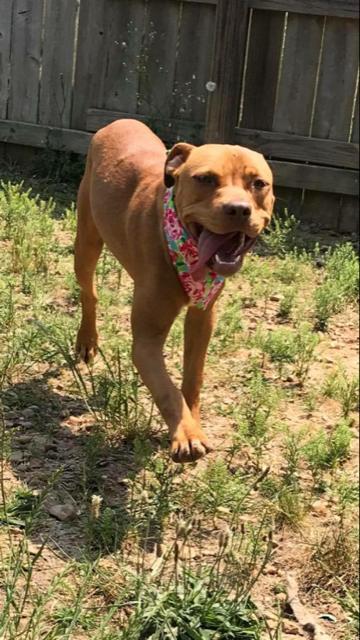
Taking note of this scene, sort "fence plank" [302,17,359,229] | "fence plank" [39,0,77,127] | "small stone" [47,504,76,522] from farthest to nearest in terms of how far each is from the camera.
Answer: "fence plank" [302,17,359,229]
"fence plank" [39,0,77,127]
"small stone" [47,504,76,522]

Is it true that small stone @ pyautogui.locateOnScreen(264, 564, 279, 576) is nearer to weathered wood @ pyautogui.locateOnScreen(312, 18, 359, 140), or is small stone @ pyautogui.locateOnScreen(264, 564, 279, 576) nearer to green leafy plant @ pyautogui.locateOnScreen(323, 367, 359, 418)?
green leafy plant @ pyautogui.locateOnScreen(323, 367, 359, 418)

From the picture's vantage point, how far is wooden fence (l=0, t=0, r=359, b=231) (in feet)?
12.4

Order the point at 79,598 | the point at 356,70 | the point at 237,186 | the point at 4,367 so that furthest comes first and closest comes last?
the point at 356,70
the point at 4,367
the point at 237,186
the point at 79,598

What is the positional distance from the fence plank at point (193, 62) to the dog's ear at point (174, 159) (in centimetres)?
198

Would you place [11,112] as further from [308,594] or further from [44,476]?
[308,594]

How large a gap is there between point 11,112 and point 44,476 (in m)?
1.49

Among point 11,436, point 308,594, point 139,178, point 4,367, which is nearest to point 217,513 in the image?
point 308,594

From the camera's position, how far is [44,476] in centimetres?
373

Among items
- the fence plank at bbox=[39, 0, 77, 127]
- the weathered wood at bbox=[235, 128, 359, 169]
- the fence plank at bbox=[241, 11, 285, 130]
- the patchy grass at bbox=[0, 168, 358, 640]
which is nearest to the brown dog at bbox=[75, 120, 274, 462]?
the patchy grass at bbox=[0, 168, 358, 640]

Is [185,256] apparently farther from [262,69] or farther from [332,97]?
[332,97]

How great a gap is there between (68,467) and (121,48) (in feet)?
6.87

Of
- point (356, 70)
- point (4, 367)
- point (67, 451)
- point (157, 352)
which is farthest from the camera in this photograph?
point (356, 70)

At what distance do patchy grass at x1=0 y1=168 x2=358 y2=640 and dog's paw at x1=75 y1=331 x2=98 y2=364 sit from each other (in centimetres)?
6

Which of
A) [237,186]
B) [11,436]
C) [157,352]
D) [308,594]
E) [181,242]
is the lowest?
[308,594]
